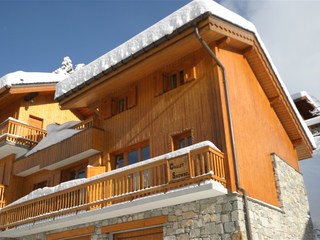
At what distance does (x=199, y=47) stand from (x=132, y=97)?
326cm

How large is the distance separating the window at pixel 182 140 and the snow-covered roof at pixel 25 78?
11.7 m

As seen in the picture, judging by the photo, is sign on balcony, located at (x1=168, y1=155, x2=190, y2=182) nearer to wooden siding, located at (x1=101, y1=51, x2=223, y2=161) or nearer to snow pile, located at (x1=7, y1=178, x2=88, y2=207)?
wooden siding, located at (x1=101, y1=51, x2=223, y2=161)

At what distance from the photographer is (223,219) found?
9812mm

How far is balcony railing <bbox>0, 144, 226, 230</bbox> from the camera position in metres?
9.97

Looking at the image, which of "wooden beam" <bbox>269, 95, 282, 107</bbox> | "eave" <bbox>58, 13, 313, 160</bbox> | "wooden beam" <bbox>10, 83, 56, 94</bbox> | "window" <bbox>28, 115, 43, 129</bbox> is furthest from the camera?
"window" <bbox>28, 115, 43, 129</bbox>

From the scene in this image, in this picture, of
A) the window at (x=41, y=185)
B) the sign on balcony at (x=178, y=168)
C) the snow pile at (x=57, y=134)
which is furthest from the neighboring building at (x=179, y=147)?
the window at (x=41, y=185)

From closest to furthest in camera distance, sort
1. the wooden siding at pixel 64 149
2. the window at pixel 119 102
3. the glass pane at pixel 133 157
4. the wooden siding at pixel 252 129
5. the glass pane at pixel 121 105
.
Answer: the wooden siding at pixel 252 129
the glass pane at pixel 133 157
the window at pixel 119 102
the wooden siding at pixel 64 149
the glass pane at pixel 121 105

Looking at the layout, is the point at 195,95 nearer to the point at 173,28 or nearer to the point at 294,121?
the point at 173,28

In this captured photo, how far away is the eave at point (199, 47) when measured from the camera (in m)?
11.8

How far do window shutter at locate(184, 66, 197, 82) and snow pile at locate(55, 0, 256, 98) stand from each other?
1.42 metres

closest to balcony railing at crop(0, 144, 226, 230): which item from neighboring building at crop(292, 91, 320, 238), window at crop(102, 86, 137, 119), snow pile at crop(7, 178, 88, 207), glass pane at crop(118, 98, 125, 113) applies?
snow pile at crop(7, 178, 88, 207)

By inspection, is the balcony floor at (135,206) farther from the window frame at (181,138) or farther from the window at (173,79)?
the window at (173,79)

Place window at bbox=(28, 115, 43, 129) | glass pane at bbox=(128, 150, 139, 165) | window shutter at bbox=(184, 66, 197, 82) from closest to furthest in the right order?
window shutter at bbox=(184, 66, 197, 82) → glass pane at bbox=(128, 150, 139, 165) → window at bbox=(28, 115, 43, 129)

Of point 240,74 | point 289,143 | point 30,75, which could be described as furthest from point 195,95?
point 30,75
